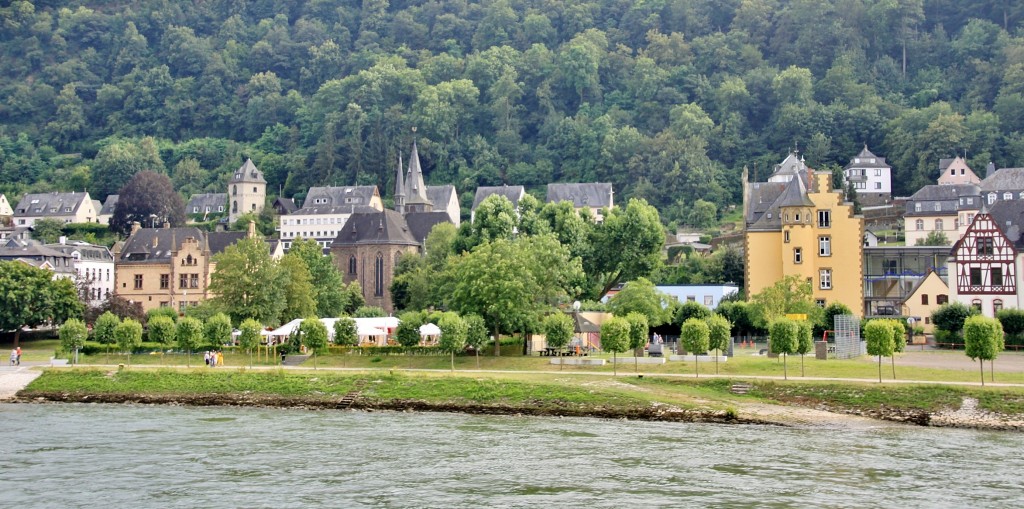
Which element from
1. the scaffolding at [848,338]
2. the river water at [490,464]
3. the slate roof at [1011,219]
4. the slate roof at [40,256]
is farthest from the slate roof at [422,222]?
the river water at [490,464]

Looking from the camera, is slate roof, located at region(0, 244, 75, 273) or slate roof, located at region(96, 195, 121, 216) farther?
slate roof, located at region(96, 195, 121, 216)

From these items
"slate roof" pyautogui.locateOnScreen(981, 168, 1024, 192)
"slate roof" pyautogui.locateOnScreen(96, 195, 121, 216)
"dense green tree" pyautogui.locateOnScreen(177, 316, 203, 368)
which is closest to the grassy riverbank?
"dense green tree" pyautogui.locateOnScreen(177, 316, 203, 368)

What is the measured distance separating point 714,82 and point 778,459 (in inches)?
5416

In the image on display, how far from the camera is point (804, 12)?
177125 millimetres

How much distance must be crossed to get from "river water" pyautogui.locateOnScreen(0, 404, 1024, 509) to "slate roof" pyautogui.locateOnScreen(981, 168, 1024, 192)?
81.3m

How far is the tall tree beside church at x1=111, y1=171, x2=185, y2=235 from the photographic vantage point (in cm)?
14475

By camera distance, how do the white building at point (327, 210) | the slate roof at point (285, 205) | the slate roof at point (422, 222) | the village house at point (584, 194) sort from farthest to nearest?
the slate roof at point (285, 205)
the white building at point (327, 210)
the village house at point (584, 194)
the slate roof at point (422, 222)

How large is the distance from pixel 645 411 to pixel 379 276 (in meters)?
68.5

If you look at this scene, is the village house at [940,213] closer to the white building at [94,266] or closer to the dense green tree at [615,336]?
the dense green tree at [615,336]

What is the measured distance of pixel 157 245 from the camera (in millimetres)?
111500

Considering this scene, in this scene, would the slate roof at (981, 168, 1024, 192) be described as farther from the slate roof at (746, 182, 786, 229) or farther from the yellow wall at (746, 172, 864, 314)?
the yellow wall at (746, 172, 864, 314)

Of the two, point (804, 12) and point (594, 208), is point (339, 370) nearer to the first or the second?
point (594, 208)

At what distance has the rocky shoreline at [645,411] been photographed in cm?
4900

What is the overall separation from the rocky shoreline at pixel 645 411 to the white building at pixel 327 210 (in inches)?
3433
